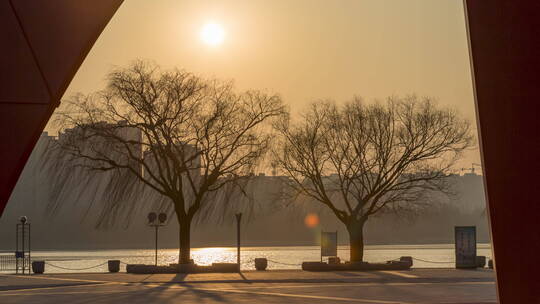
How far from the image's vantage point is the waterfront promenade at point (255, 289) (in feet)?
74.6

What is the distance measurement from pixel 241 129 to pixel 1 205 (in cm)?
3263

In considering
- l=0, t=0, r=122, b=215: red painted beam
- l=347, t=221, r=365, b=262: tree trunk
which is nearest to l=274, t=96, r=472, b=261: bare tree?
l=347, t=221, r=365, b=262: tree trunk

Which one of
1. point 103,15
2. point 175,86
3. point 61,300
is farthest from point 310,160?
point 103,15

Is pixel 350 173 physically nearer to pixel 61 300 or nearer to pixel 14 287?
pixel 14 287

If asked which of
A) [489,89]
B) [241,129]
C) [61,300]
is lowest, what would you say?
[61,300]

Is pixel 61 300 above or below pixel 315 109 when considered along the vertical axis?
below

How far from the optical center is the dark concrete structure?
802 centimetres

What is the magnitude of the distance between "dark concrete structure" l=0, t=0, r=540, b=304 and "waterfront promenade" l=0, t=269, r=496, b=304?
520 inches

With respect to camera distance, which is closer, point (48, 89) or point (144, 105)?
point (48, 89)

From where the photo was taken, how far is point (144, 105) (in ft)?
126

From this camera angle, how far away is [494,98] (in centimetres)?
812

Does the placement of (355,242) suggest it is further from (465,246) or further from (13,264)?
(13,264)

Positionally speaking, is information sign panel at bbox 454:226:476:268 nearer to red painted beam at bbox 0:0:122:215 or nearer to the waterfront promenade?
the waterfront promenade

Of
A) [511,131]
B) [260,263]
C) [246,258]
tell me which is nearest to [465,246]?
[260,263]
